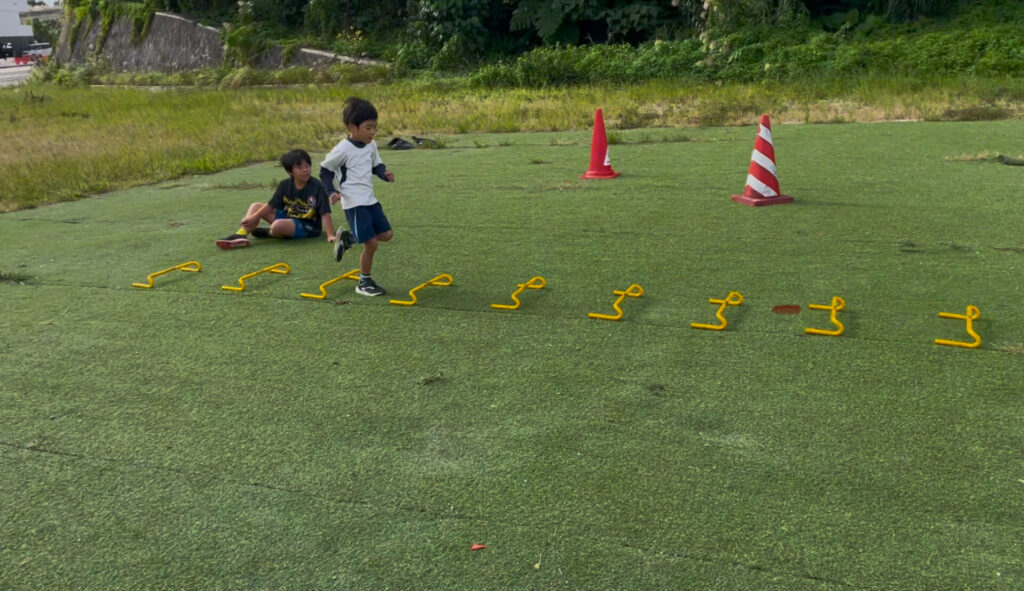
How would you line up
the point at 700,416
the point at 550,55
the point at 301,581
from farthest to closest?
the point at 550,55 → the point at 700,416 → the point at 301,581

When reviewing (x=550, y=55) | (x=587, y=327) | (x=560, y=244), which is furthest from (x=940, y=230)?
(x=550, y=55)

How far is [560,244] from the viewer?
6.40 meters

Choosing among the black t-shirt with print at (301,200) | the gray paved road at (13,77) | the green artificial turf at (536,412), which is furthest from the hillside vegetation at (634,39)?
the black t-shirt with print at (301,200)

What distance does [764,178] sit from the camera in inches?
289

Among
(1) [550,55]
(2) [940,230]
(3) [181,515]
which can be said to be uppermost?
(1) [550,55]

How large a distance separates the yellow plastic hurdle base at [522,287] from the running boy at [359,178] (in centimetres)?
89

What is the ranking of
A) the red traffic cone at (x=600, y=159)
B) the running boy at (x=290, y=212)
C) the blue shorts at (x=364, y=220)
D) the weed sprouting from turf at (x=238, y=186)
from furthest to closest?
the weed sprouting from turf at (x=238, y=186), the red traffic cone at (x=600, y=159), the running boy at (x=290, y=212), the blue shorts at (x=364, y=220)

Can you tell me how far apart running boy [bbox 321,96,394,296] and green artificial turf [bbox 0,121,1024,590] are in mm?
354

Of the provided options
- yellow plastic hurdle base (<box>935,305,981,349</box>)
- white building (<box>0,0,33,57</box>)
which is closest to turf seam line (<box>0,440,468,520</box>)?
yellow plastic hurdle base (<box>935,305,981,349</box>)

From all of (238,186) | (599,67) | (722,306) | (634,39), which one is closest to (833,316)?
(722,306)

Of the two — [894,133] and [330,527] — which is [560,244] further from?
[894,133]

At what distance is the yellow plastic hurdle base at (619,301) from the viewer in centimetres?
468

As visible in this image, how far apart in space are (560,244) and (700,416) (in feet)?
10.2

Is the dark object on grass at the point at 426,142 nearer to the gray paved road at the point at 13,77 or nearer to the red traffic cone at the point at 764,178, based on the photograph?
the red traffic cone at the point at 764,178
